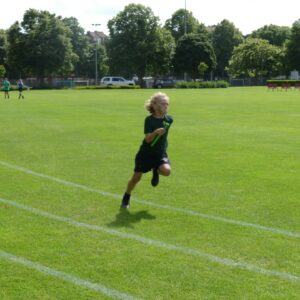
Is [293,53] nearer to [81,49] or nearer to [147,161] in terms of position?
[81,49]

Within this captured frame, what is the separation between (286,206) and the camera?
7.49m

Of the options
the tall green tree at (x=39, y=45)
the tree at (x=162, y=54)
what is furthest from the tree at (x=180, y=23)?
the tall green tree at (x=39, y=45)

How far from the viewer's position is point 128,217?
6.95 metres

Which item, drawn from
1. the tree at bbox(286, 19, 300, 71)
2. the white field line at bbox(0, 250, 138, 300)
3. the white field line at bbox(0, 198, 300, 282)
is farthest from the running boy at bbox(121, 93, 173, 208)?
the tree at bbox(286, 19, 300, 71)

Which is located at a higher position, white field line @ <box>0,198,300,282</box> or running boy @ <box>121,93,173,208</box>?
running boy @ <box>121,93,173,208</box>

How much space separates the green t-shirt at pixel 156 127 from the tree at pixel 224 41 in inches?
4474

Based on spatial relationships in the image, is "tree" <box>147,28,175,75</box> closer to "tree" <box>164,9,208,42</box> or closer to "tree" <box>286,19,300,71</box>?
"tree" <box>164,9,208,42</box>

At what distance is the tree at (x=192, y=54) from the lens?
9612 cm

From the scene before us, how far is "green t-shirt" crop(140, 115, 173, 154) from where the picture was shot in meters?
7.20

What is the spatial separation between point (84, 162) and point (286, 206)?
4924 mm

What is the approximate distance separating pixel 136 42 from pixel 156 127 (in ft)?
293

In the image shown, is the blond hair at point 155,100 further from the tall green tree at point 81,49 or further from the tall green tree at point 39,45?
the tall green tree at point 81,49

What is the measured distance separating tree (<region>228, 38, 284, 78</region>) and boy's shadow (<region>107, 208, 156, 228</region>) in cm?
9533

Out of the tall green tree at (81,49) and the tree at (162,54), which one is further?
the tall green tree at (81,49)
